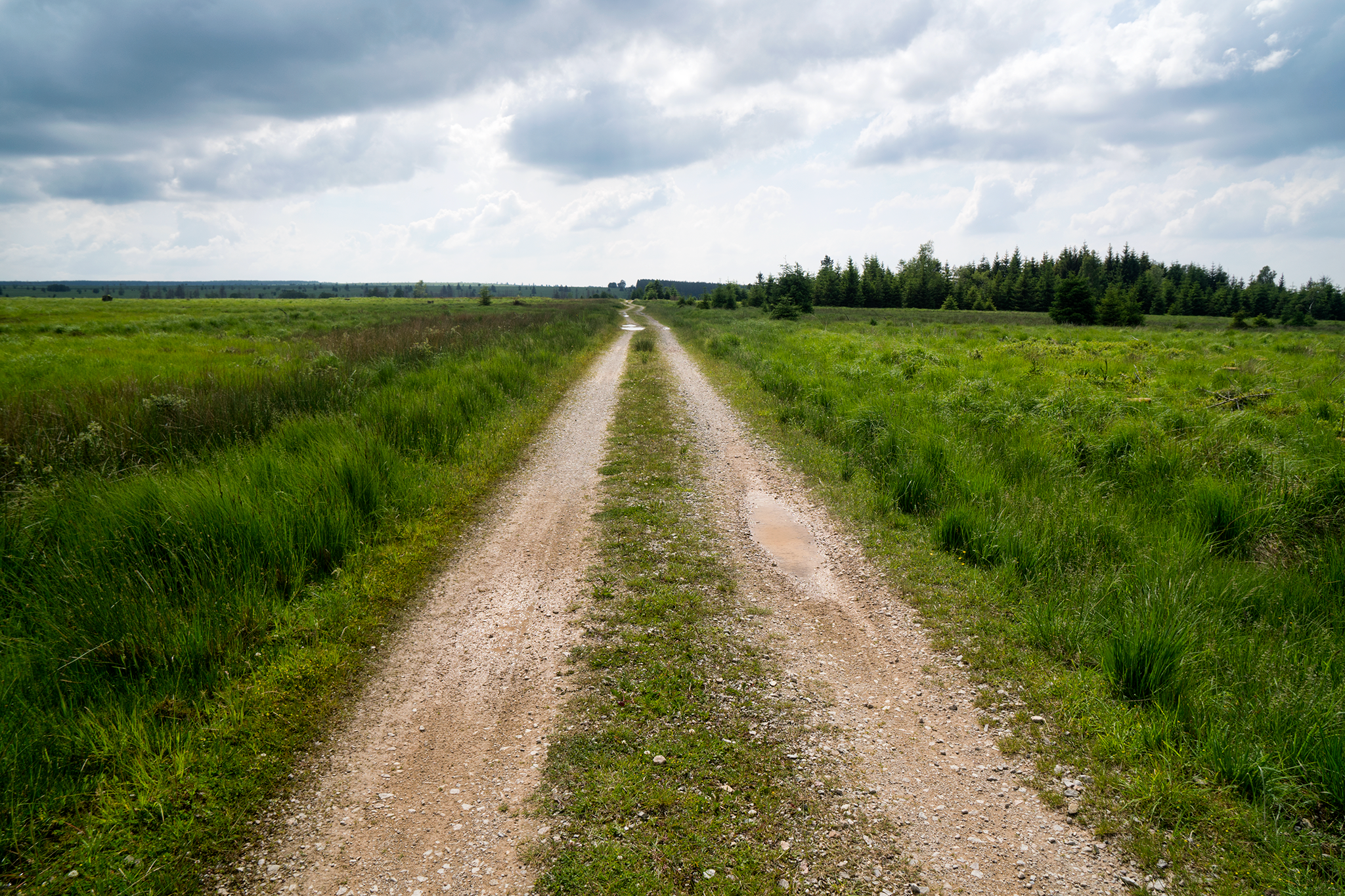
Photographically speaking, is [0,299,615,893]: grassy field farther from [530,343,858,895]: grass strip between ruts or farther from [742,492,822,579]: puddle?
[742,492,822,579]: puddle

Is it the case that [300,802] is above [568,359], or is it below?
below

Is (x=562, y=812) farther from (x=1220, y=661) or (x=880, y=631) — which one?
(x=1220, y=661)

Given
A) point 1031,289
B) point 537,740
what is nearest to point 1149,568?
point 537,740

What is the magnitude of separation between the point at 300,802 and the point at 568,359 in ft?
59.9

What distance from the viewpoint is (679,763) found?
132 inches

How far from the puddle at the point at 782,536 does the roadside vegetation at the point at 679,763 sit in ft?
2.44

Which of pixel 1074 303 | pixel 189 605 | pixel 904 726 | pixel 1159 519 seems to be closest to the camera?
pixel 904 726

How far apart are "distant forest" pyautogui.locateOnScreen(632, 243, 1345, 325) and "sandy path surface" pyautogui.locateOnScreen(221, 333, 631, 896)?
53012mm

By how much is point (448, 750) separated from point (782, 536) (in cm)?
426

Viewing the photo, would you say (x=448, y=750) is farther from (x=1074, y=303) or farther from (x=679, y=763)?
(x=1074, y=303)

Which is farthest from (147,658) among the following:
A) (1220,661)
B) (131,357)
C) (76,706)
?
(131,357)

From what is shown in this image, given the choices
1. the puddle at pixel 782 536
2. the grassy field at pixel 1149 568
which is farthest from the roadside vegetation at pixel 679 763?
the grassy field at pixel 1149 568

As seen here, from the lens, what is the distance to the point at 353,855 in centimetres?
280

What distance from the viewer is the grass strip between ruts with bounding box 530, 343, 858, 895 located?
2736 mm
